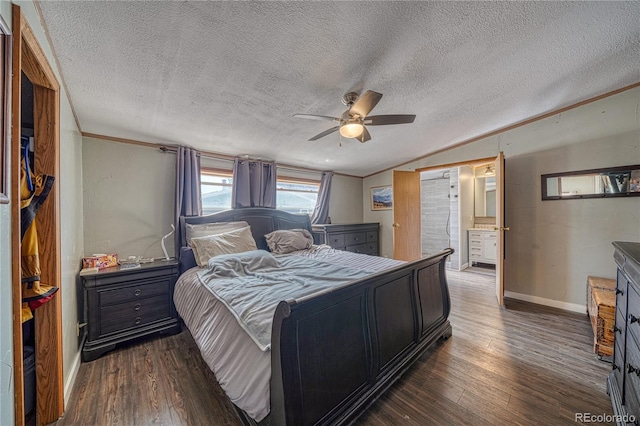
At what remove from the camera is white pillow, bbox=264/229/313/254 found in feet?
10.7

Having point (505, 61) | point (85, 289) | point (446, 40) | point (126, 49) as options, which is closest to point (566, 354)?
point (505, 61)

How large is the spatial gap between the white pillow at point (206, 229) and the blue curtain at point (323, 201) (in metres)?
1.84

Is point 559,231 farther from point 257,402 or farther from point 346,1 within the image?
point 257,402

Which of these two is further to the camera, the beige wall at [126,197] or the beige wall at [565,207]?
the beige wall at [565,207]

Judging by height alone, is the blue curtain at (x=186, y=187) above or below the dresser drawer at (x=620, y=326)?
above

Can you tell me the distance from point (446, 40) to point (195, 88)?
195 cm

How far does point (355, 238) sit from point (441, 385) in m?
3.13

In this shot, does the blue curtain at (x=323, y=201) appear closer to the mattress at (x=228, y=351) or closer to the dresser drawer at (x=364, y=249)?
the dresser drawer at (x=364, y=249)

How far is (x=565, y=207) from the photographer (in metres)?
3.12

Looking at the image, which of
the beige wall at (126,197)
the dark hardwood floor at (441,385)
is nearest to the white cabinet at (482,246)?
the dark hardwood floor at (441,385)

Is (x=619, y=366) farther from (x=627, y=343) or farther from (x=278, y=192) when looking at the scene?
(x=278, y=192)

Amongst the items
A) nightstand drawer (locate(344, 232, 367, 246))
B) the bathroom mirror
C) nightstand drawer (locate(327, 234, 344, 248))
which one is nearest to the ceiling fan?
nightstand drawer (locate(327, 234, 344, 248))

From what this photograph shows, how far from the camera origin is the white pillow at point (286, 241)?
10.7 feet

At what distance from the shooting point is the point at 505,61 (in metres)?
1.98
